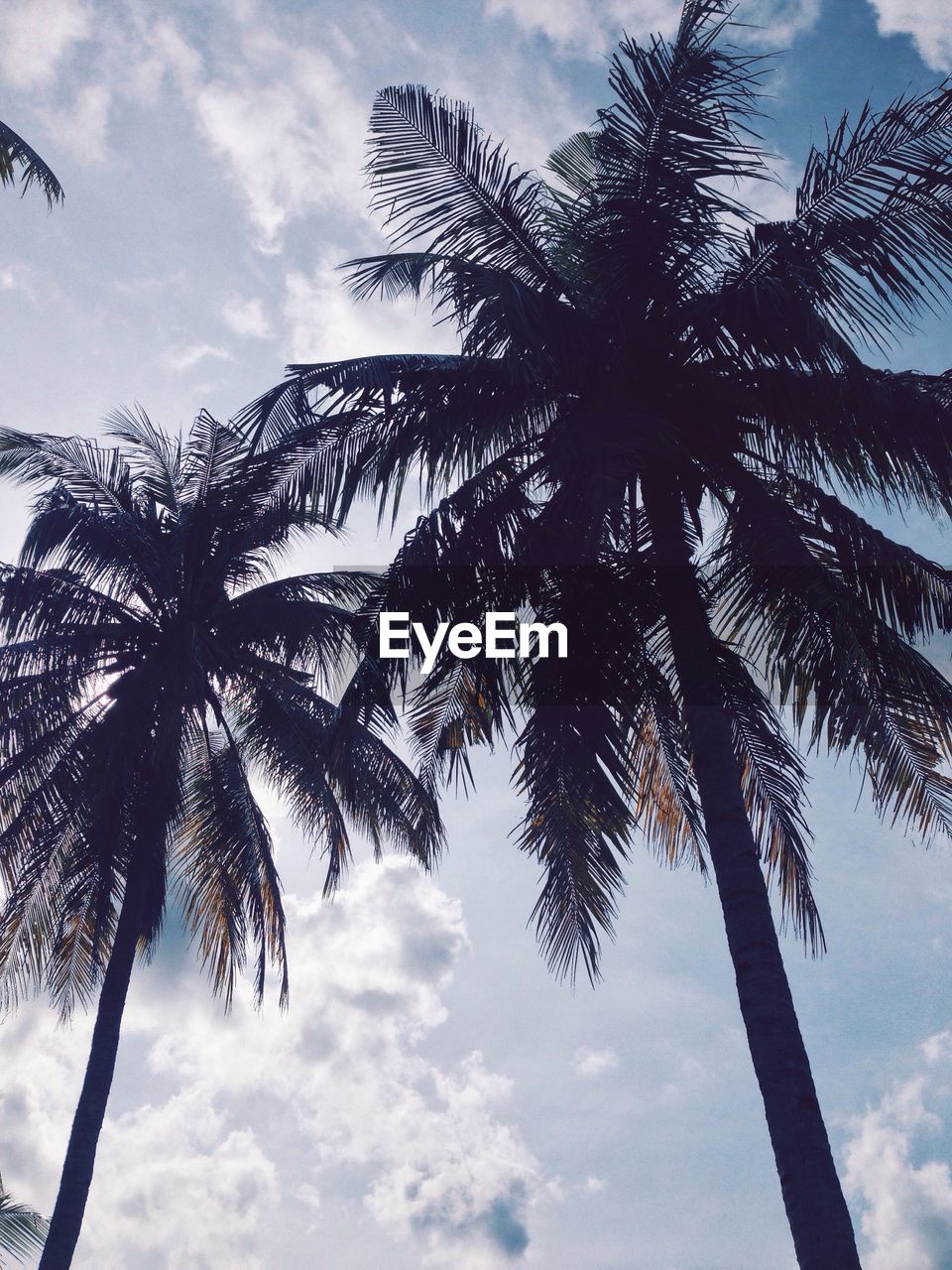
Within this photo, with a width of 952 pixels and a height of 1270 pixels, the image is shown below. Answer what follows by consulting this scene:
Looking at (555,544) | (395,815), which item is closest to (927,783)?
(555,544)

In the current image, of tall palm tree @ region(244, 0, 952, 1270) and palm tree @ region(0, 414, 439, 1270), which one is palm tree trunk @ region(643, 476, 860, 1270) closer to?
tall palm tree @ region(244, 0, 952, 1270)

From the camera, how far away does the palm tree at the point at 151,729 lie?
15.2 m

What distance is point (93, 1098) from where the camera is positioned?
1462 cm

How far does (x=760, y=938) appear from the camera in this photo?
8703mm

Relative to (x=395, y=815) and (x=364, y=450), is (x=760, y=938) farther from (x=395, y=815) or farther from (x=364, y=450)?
(x=395, y=815)

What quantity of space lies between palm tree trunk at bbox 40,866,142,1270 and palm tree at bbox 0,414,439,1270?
3 centimetres

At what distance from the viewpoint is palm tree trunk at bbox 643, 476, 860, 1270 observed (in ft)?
24.5

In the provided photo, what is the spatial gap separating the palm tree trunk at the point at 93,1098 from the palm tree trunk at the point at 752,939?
8.96 meters

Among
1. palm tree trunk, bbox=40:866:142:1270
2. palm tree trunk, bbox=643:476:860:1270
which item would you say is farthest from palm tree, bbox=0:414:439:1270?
palm tree trunk, bbox=643:476:860:1270

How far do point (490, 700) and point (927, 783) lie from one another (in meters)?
4.34
